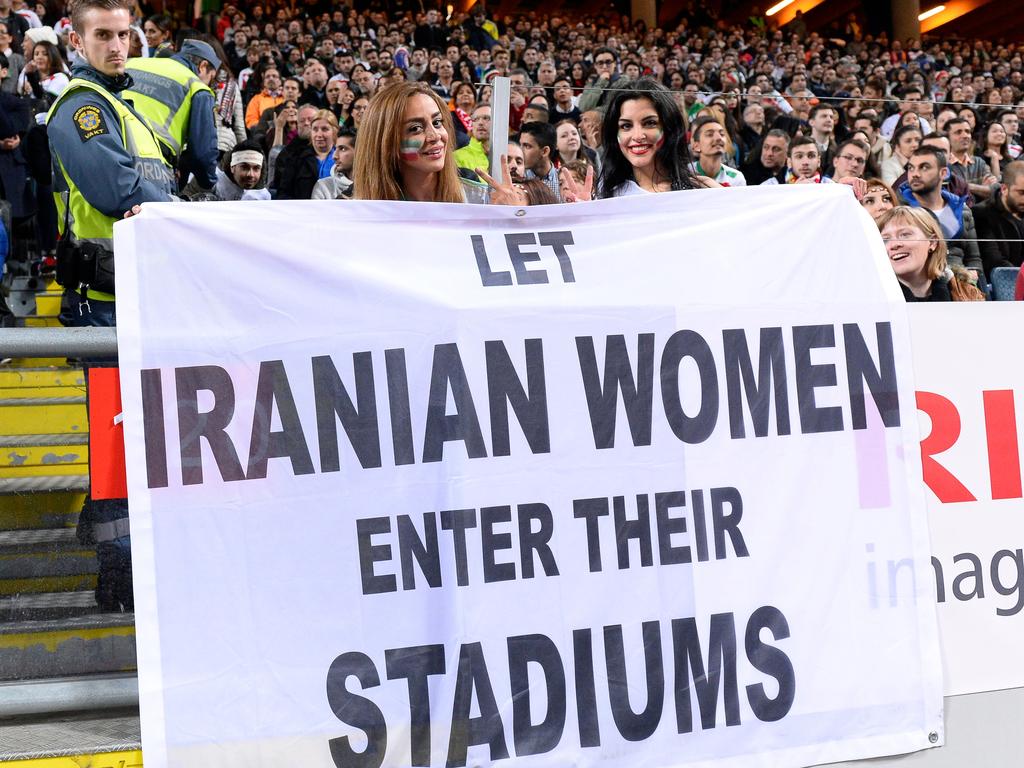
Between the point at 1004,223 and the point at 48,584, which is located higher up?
the point at 1004,223

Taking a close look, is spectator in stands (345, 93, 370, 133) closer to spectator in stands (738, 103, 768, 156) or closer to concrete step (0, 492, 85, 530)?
spectator in stands (738, 103, 768, 156)

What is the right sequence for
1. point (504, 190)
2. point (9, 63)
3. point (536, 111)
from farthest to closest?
point (9, 63), point (536, 111), point (504, 190)

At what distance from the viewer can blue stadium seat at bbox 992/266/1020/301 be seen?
3984 mm

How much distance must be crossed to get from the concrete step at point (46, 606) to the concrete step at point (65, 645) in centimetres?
1

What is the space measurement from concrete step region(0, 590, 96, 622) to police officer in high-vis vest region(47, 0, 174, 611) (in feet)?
Result: 3.54

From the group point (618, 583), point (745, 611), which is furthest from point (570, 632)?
point (745, 611)

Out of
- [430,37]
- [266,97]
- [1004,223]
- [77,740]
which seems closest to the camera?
[77,740]

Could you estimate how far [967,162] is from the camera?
493 cm

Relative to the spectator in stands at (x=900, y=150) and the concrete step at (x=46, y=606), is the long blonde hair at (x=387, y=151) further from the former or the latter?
the spectator in stands at (x=900, y=150)

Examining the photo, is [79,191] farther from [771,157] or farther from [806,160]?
[771,157]

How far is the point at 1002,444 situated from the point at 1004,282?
1.23m

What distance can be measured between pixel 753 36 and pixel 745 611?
21.7m

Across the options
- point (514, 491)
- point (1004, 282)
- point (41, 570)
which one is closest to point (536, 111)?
point (1004, 282)

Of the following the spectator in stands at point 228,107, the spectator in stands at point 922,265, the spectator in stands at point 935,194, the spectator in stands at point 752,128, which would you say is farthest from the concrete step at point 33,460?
the spectator in stands at point 228,107
